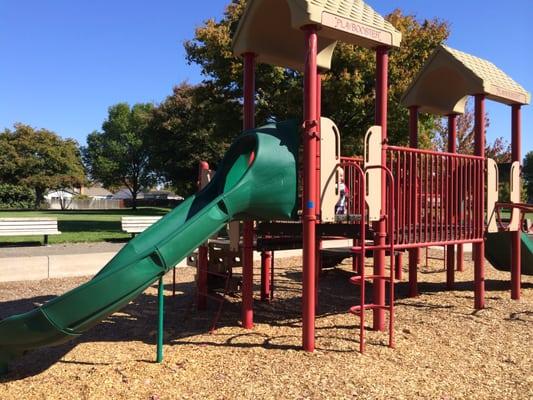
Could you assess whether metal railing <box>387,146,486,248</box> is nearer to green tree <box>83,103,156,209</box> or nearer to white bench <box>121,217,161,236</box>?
white bench <box>121,217,161,236</box>

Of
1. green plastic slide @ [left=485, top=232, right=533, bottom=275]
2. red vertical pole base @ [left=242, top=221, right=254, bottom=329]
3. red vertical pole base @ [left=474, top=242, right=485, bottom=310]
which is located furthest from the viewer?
green plastic slide @ [left=485, top=232, right=533, bottom=275]

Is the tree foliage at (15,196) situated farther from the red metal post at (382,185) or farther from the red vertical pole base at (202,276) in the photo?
the red metal post at (382,185)

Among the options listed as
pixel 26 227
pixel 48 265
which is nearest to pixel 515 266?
pixel 48 265

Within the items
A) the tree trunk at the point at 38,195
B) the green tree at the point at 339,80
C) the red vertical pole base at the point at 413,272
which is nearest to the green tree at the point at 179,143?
the green tree at the point at 339,80

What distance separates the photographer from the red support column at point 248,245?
6277mm

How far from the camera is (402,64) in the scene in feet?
56.0

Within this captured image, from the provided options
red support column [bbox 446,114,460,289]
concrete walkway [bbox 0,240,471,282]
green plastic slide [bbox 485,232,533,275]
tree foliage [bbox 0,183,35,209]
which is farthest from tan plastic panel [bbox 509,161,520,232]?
tree foliage [bbox 0,183,35,209]

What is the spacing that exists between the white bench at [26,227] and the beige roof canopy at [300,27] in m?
9.35

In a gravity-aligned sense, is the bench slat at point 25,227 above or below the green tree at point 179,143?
below

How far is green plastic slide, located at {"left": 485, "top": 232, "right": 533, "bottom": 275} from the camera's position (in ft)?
29.3

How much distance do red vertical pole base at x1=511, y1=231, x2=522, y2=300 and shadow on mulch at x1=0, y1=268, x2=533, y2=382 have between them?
89 cm

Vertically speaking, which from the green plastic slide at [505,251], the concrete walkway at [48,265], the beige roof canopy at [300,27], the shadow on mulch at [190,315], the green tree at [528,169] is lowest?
the shadow on mulch at [190,315]

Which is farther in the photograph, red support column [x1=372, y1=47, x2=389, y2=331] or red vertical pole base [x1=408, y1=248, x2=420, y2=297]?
red vertical pole base [x1=408, y1=248, x2=420, y2=297]

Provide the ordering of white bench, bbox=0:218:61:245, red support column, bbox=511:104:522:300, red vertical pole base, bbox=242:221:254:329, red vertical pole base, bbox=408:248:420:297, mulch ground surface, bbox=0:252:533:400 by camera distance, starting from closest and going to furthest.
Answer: mulch ground surface, bbox=0:252:533:400
red vertical pole base, bbox=242:221:254:329
red vertical pole base, bbox=408:248:420:297
red support column, bbox=511:104:522:300
white bench, bbox=0:218:61:245
